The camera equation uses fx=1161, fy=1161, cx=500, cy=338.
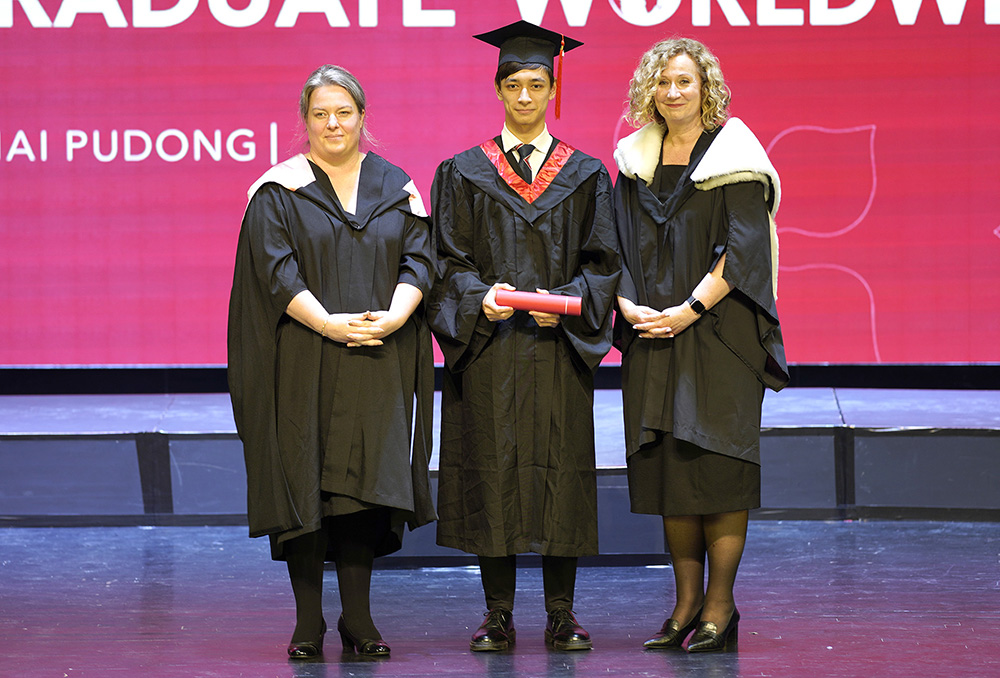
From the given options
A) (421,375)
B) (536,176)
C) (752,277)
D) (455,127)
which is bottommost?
(421,375)

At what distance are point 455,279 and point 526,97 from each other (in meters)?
0.47

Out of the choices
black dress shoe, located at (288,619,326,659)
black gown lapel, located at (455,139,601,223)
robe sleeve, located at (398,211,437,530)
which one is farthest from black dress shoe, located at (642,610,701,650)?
black gown lapel, located at (455,139,601,223)

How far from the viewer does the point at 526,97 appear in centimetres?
278

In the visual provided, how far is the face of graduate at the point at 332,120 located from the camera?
8.90ft

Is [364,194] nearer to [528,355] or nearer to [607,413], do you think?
[528,355]

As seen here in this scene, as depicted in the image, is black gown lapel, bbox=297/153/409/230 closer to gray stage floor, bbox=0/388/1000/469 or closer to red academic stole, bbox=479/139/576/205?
red academic stole, bbox=479/139/576/205

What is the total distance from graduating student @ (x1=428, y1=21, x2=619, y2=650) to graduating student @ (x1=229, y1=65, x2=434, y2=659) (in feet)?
0.43

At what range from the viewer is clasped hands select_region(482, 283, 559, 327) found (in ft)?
8.89

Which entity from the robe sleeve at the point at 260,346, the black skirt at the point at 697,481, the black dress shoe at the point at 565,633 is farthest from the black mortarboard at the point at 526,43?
the black dress shoe at the point at 565,633

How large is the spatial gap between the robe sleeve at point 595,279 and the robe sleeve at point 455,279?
20cm

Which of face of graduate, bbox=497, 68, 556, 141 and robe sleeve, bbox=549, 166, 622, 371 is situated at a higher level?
face of graduate, bbox=497, 68, 556, 141

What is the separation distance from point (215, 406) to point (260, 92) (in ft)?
4.18

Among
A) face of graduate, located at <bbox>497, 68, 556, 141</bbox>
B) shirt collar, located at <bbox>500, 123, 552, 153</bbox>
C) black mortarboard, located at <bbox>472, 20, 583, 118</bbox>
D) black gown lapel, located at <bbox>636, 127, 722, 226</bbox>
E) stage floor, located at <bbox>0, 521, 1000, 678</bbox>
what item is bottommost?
stage floor, located at <bbox>0, 521, 1000, 678</bbox>

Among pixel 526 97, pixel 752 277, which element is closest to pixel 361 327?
pixel 526 97
